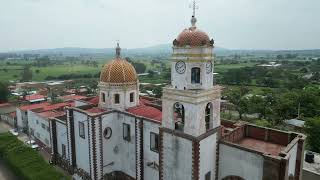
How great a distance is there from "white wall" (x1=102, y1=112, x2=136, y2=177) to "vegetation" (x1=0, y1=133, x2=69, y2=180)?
5174mm

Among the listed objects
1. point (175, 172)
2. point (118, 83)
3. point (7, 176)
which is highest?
point (118, 83)

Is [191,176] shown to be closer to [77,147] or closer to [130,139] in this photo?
[130,139]

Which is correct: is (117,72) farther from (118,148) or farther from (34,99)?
(34,99)

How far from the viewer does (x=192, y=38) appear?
2052 cm

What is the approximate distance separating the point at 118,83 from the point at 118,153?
765 cm

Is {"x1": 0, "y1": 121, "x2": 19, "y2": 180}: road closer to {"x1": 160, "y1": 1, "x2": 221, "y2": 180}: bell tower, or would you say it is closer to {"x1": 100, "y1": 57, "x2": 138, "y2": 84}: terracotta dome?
{"x1": 100, "y1": 57, "x2": 138, "y2": 84}: terracotta dome

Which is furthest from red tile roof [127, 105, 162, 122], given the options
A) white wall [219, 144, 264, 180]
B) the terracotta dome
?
white wall [219, 144, 264, 180]

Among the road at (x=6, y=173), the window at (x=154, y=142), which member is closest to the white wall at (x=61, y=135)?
the road at (x=6, y=173)

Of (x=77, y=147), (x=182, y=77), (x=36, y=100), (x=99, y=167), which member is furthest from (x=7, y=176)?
(x=36, y=100)

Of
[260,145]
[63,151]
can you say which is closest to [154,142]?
[260,145]

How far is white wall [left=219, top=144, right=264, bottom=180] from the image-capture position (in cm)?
2005

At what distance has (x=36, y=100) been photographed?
66125 mm

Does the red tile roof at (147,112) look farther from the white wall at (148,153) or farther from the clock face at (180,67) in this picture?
the clock face at (180,67)

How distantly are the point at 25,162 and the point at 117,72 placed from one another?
15175mm
